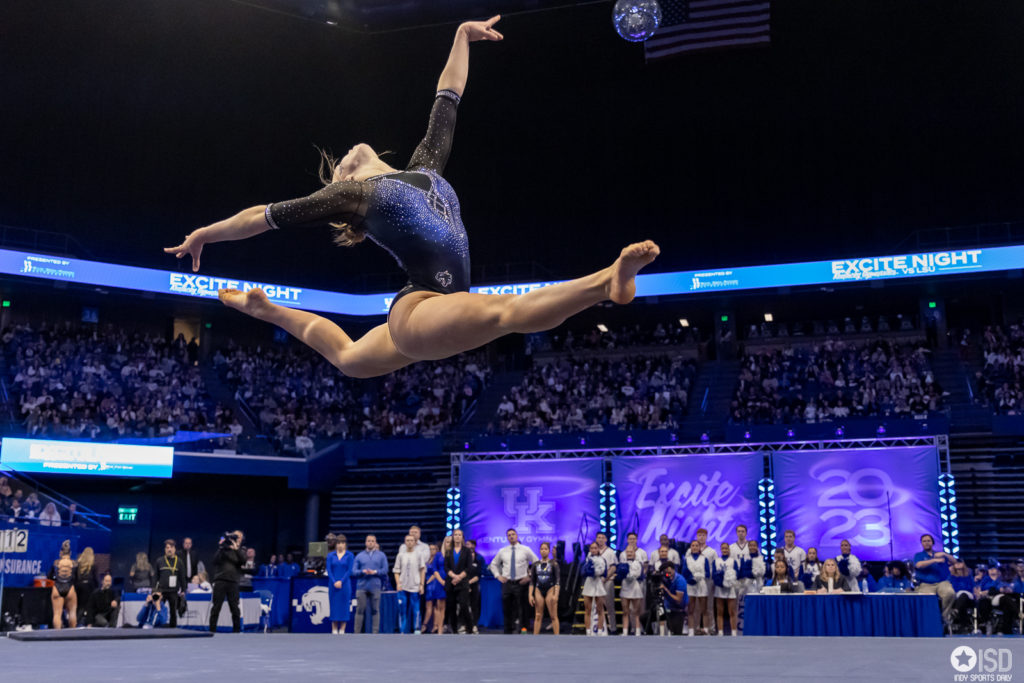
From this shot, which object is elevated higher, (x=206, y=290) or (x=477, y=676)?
(x=206, y=290)

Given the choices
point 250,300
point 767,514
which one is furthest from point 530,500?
point 250,300

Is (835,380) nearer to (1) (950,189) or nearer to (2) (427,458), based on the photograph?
(1) (950,189)

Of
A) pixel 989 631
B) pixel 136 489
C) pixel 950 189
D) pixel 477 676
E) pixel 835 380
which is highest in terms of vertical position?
pixel 950 189

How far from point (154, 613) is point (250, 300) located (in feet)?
39.4

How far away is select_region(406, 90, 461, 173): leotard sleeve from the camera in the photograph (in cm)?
507

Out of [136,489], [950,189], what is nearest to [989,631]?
[950,189]

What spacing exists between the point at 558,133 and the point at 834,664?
19.8 metres

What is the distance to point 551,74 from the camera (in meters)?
21.2

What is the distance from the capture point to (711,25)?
15.1 m

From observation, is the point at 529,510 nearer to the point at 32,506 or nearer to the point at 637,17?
the point at 32,506

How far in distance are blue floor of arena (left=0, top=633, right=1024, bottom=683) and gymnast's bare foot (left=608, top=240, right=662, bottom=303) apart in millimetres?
1782

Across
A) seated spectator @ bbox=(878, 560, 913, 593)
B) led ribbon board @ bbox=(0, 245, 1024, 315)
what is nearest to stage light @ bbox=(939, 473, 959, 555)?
seated spectator @ bbox=(878, 560, 913, 593)

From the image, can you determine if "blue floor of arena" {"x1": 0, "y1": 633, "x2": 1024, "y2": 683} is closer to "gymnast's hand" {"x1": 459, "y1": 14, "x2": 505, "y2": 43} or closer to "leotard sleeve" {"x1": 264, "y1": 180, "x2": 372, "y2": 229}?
"leotard sleeve" {"x1": 264, "y1": 180, "x2": 372, "y2": 229}

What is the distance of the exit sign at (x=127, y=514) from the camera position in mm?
25216
